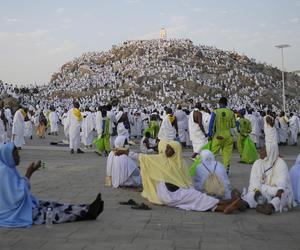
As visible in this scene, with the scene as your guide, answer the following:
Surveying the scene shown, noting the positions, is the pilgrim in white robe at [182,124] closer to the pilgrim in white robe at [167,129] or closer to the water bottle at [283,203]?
the pilgrim in white robe at [167,129]

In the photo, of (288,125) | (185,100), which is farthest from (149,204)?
(185,100)

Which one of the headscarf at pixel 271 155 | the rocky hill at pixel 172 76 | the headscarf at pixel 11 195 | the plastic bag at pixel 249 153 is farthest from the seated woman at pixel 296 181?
the rocky hill at pixel 172 76

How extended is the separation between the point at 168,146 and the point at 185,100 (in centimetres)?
3912

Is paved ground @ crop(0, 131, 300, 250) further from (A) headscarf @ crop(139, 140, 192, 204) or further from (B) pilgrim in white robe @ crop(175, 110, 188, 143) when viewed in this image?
(B) pilgrim in white robe @ crop(175, 110, 188, 143)

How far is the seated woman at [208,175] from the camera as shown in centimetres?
668

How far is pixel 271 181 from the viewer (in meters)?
6.50

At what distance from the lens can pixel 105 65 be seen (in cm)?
6394

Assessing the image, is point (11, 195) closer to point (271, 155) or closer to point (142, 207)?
point (142, 207)

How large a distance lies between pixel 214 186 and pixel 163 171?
→ 30.4 inches

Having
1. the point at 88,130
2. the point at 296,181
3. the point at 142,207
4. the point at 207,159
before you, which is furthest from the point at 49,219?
the point at 88,130

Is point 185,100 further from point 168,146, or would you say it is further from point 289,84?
point 168,146

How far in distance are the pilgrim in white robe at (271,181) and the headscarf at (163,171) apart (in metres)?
0.91

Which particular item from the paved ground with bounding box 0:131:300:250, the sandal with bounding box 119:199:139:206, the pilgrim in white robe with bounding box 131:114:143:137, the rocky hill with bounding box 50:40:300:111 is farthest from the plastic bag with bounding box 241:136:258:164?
the rocky hill with bounding box 50:40:300:111

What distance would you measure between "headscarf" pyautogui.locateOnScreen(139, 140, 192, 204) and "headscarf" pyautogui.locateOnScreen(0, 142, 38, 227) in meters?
1.89
